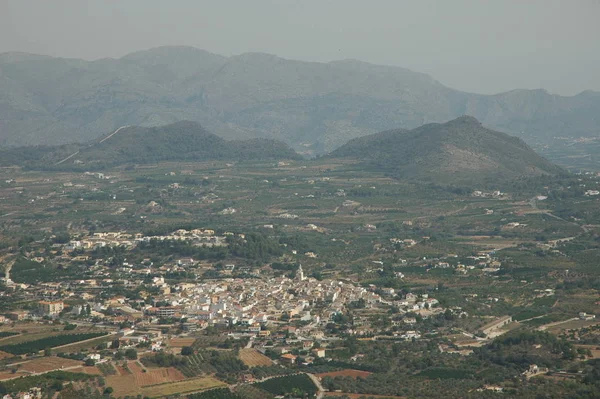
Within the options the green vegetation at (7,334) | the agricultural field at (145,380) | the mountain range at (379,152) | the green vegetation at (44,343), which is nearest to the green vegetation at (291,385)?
the agricultural field at (145,380)

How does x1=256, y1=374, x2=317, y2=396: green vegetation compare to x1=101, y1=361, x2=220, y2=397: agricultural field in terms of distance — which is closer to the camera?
x1=256, y1=374, x2=317, y2=396: green vegetation

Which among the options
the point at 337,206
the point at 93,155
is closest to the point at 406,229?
the point at 337,206

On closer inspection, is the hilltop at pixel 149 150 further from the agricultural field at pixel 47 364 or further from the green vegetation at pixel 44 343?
the agricultural field at pixel 47 364

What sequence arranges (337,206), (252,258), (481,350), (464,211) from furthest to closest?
(337,206), (464,211), (252,258), (481,350)

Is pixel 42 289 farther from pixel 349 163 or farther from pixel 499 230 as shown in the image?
pixel 349 163

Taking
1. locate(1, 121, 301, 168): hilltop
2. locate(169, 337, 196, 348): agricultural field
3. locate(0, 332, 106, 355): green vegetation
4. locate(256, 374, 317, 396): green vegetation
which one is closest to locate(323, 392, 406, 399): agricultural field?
locate(256, 374, 317, 396): green vegetation

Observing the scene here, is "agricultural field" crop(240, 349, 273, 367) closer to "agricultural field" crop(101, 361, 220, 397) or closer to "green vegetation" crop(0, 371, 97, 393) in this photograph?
"agricultural field" crop(101, 361, 220, 397)
